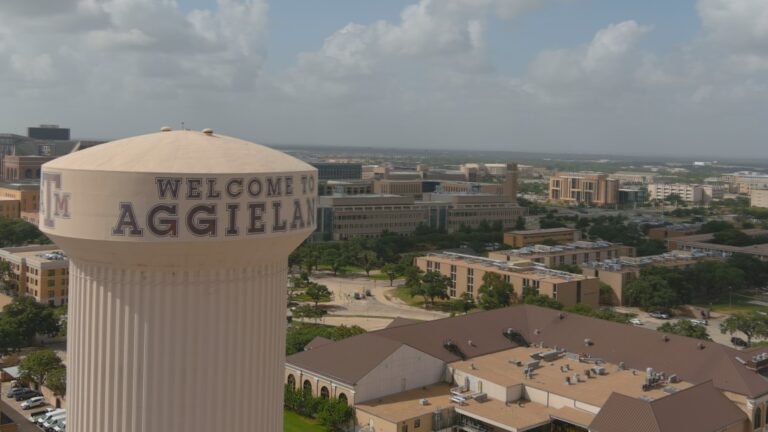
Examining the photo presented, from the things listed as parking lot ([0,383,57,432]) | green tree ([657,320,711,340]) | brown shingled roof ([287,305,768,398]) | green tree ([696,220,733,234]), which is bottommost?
parking lot ([0,383,57,432])

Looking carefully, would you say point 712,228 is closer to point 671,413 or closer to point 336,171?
point 336,171

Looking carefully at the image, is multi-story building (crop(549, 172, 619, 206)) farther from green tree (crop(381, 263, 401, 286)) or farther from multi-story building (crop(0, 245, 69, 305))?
multi-story building (crop(0, 245, 69, 305))

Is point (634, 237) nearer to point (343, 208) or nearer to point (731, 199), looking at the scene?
point (343, 208)

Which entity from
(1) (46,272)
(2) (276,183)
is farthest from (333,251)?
(2) (276,183)

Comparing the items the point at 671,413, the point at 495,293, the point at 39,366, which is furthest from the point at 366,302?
the point at 671,413

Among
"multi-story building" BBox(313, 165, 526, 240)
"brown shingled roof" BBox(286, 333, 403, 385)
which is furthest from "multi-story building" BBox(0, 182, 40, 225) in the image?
"brown shingled roof" BBox(286, 333, 403, 385)

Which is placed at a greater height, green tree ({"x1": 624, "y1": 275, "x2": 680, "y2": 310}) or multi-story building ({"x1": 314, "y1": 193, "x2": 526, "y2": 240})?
multi-story building ({"x1": 314, "y1": 193, "x2": 526, "y2": 240})
